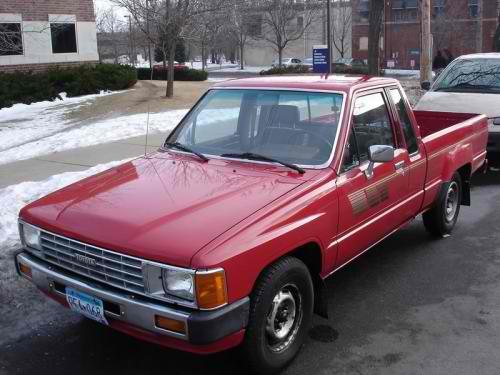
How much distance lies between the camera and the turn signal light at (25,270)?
3570 millimetres

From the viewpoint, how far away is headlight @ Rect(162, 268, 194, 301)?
2848mm

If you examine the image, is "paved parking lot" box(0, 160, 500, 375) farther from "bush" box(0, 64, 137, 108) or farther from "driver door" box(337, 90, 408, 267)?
"bush" box(0, 64, 137, 108)

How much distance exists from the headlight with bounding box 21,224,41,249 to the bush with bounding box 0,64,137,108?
1419 centimetres

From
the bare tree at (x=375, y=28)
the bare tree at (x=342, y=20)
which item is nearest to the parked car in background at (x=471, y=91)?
the bare tree at (x=375, y=28)

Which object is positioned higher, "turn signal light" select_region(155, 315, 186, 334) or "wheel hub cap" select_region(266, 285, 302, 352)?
"turn signal light" select_region(155, 315, 186, 334)

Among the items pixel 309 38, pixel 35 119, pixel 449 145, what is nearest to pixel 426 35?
pixel 35 119

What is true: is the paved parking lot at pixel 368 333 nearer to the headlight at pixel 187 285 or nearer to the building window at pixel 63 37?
the headlight at pixel 187 285

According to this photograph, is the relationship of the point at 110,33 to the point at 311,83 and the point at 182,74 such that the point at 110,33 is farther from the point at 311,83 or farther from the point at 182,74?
the point at 311,83

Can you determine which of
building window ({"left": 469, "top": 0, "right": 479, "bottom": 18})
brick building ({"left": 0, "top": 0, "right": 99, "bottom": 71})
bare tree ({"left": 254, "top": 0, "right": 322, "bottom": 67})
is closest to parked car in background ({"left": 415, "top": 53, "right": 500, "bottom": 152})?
brick building ({"left": 0, "top": 0, "right": 99, "bottom": 71})

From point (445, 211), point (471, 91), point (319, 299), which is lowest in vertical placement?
point (319, 299)

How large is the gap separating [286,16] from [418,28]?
17062 mm

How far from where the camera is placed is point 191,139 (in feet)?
15.1

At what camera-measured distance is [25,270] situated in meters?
3.63

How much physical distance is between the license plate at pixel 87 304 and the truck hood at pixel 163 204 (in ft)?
1.06
